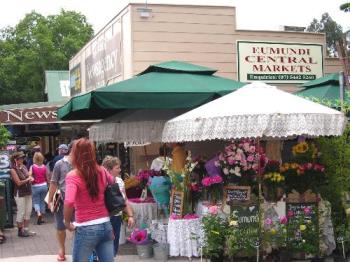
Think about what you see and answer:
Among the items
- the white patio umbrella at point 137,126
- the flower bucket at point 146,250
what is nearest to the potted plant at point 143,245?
the flower bucket at point 146,250

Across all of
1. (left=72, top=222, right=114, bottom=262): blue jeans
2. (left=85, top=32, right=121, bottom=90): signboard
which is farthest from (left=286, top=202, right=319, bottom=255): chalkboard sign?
(left=85, top=32, right=121, bottom=90): signboard

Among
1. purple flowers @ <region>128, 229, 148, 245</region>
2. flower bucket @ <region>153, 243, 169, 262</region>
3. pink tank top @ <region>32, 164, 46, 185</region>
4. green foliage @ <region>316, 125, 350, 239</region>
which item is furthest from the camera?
pink tank top @ <region>32, 164, 46, 185</region>

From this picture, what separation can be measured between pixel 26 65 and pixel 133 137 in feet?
123

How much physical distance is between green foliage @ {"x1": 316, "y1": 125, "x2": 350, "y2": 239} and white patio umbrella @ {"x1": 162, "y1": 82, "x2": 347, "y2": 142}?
1.01m

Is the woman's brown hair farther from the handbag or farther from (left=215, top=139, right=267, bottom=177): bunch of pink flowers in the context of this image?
(left=215, top=139, right=267, bottom=177): bunch of pink flowers

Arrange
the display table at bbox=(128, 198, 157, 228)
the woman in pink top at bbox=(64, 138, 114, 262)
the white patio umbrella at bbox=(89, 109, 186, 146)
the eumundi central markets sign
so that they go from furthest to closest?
the eumundi central markets sign → the white patio umbrella at bbox=(89, 109, 186, 146) → the display table at bbox=(128, 198, 157, 228) → the woman in pink top at bbox=(64, 138, 114, 262)

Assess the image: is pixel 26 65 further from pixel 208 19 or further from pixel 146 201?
pixel 146 201

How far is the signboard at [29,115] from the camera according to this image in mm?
14664

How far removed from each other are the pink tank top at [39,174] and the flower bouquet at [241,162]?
5.65 meters

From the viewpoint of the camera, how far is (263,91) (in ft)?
22.2

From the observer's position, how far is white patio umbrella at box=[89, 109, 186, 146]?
8.95 meters

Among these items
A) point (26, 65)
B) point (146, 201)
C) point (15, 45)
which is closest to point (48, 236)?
point (146, 201)

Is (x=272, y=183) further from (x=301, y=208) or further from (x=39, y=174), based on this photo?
(x=39, y=174)

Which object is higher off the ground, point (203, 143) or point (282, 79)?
point (282, 79)
